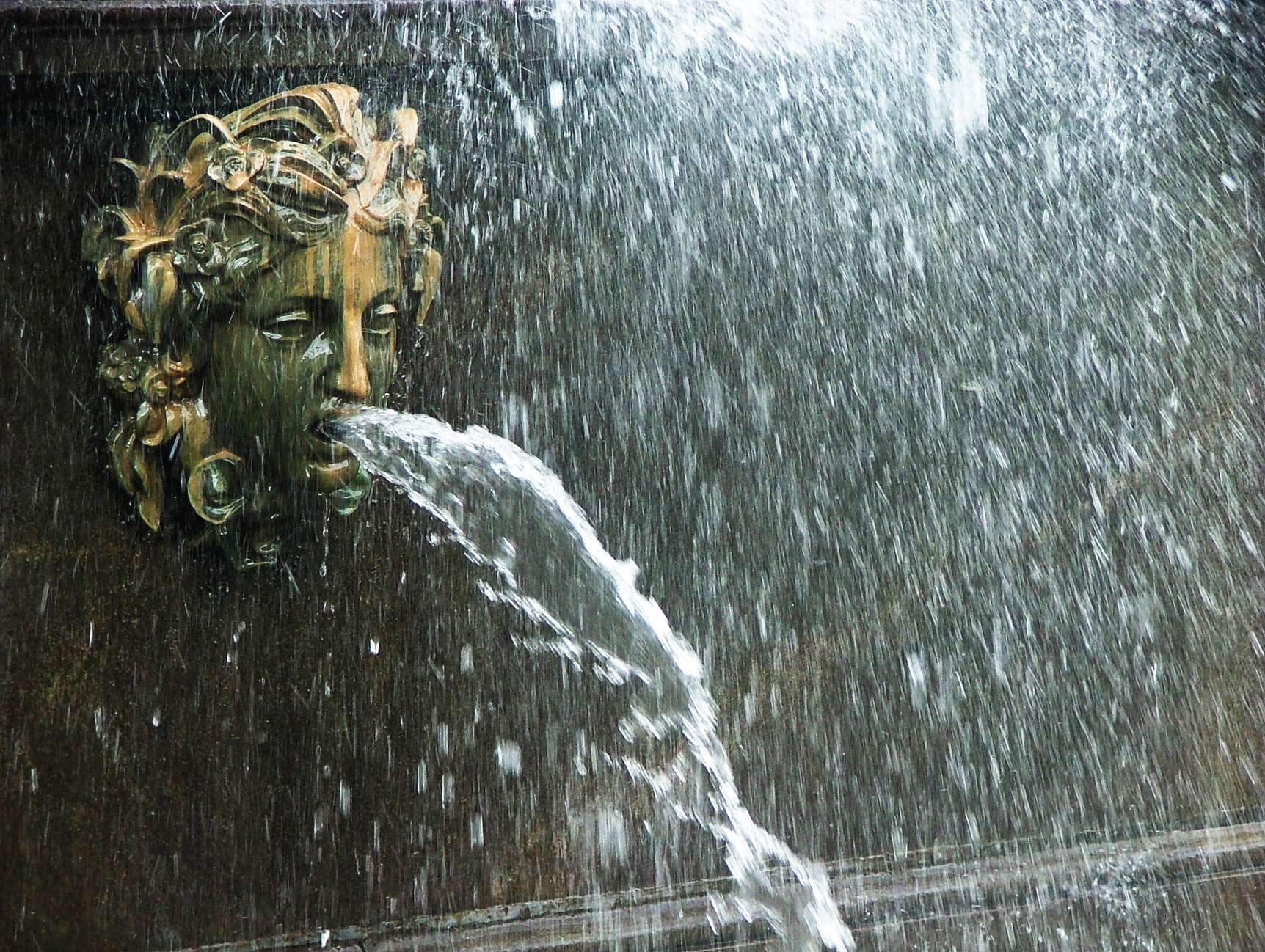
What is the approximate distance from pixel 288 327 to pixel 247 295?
4.4 inches

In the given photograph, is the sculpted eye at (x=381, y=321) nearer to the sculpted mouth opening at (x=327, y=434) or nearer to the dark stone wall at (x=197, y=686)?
the dark stone wall at (x=197, y=686)

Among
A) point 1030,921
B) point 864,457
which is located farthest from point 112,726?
point 1030,921

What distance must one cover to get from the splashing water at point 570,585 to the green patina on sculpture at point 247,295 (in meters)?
0.17

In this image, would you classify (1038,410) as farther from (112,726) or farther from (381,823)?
(112,726)

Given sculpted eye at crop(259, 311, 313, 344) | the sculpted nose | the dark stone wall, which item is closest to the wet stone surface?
the dark stone wall

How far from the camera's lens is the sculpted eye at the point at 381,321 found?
2270 mm

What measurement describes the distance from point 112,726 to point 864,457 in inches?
75.9

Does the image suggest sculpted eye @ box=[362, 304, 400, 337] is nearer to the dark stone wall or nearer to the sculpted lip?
the dark stone wall

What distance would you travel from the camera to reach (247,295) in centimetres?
219

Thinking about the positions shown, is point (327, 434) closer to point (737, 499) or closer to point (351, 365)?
point (351, 365)

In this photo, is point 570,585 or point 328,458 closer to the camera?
point 328,458

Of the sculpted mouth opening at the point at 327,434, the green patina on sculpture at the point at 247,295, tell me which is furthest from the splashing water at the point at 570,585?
the green patina on sculpture at the point at 247,295

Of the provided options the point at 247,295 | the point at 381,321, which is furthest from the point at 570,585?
the point at 247,295

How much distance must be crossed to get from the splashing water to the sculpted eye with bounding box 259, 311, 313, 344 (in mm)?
224
